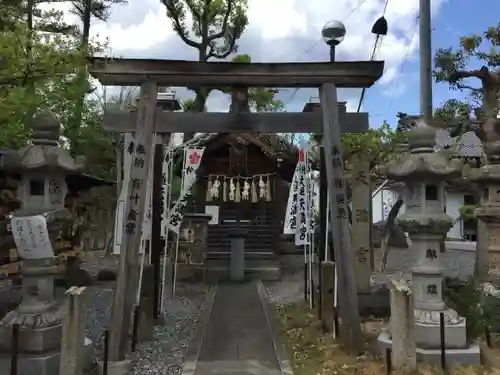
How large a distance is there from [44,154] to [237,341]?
4488 millimetres

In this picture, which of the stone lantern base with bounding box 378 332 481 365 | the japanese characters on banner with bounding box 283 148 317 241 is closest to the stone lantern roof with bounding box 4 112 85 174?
the stone lantern base with bounding box 378 332 481 365

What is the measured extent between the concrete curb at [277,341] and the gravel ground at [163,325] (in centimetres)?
149

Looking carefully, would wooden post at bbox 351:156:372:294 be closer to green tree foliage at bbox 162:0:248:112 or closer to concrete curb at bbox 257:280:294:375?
concrete curb at bbox 257:280:294:375

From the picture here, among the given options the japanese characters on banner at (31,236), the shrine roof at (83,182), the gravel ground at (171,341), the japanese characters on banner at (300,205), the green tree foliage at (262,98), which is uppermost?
the green tree foliage at (262,98)

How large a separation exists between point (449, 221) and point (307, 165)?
455 centimetres

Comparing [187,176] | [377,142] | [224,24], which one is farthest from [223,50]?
[187,176]

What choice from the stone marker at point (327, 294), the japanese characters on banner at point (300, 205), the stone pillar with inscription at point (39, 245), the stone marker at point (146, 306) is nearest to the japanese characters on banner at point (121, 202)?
the stone marker at point (146, 306)

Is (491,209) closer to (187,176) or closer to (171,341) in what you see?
(187,176)

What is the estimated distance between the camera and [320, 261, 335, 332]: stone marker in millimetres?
8938

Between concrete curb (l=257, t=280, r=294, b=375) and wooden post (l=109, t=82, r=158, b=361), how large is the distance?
2.31 meters

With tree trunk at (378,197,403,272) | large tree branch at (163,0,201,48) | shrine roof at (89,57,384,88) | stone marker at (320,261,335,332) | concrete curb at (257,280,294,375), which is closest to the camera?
concrete curb at (257,280,294,375)

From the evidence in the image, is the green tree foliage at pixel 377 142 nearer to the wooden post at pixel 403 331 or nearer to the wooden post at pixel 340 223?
the wooden post at pixel 340 223

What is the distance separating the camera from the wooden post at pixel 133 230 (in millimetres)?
6684

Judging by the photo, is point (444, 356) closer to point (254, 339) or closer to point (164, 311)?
point (254, 339)
